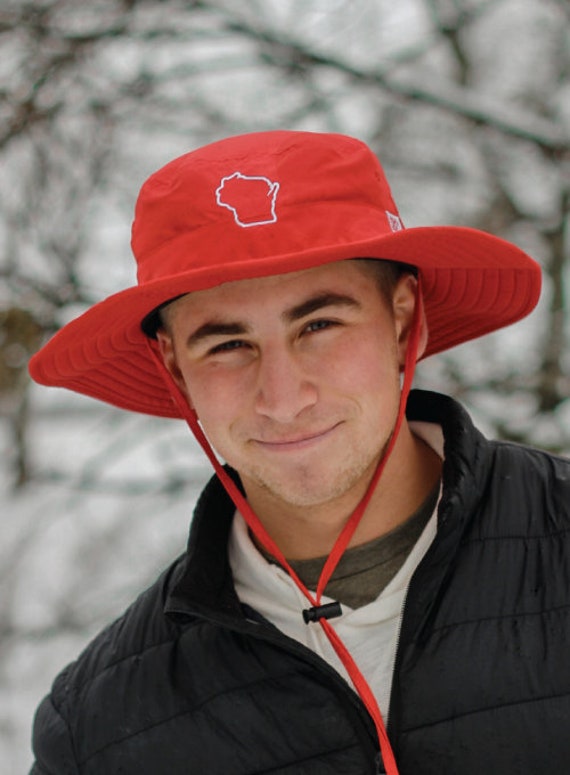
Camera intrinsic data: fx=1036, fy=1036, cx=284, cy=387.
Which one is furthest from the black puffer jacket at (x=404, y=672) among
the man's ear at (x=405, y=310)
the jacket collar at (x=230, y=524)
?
the man's ear at (x=405, y=310)

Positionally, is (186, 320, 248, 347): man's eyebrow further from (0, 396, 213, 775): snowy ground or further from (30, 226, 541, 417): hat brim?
(0, 396, 213, 775): snowy ground

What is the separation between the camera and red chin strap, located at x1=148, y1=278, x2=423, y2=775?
1.66 m

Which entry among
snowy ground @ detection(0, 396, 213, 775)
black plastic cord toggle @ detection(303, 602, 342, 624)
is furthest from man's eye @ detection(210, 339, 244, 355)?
snowy ground @ detection(0, 396, 213, 775)

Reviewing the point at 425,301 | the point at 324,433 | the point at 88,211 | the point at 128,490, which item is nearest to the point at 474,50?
the point at 88,211

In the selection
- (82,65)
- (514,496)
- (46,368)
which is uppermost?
(82,65)

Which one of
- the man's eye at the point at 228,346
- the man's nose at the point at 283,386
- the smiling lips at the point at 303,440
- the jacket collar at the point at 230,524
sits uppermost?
the man's eye at the point at 228,346

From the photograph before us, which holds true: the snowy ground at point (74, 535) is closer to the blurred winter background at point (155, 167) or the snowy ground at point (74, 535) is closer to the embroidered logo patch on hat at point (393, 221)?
the blurred winter background at point (155, 167)

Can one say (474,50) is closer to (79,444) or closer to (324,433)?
(79,444)

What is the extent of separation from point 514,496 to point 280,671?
19.9 inches

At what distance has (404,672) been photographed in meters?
1.65

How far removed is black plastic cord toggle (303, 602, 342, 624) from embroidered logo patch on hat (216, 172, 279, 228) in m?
0.66

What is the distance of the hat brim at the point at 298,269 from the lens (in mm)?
1638

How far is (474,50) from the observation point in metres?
6.29

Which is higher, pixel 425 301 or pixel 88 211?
pixel 88 211
